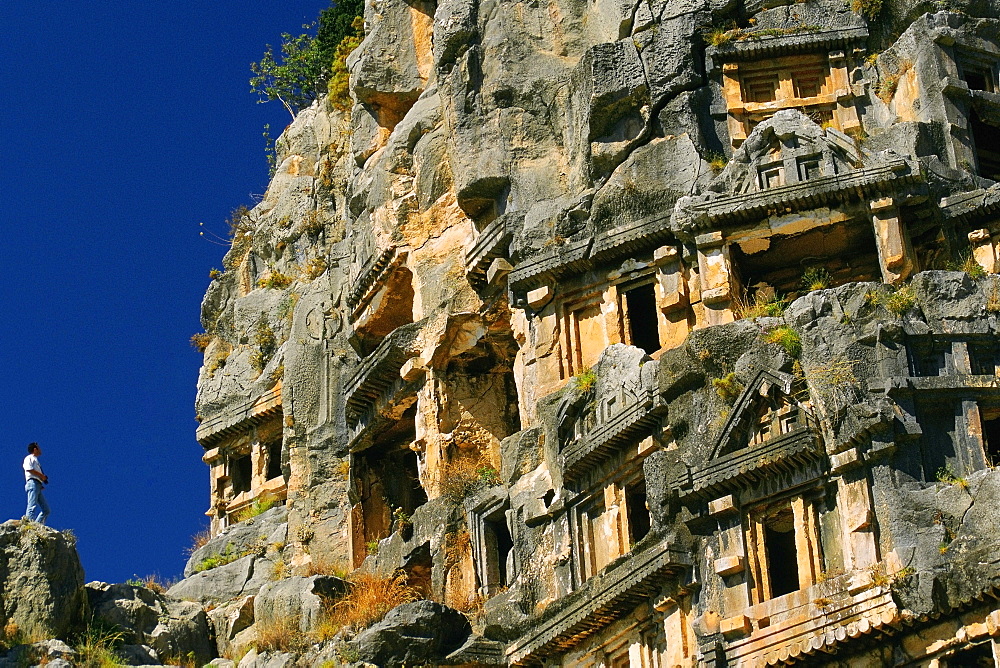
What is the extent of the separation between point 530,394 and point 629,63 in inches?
327

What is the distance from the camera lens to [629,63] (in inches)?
1793

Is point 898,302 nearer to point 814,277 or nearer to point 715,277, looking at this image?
point 814,277

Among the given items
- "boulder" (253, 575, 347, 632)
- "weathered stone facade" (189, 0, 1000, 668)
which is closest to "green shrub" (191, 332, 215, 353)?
"weathered stone facade" (189, 0, 1000, 668)

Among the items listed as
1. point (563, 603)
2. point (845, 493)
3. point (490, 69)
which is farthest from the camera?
point (490, 69)

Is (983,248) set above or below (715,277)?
above

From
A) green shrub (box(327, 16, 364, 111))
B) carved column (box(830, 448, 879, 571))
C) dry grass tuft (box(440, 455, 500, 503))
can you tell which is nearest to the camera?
carved column (box(830, 448, 879, 571))

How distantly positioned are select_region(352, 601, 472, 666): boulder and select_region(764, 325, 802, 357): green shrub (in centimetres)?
962

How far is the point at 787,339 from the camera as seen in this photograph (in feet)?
120

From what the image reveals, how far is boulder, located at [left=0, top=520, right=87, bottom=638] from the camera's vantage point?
41875mm

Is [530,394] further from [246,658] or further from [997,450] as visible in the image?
[997,450]

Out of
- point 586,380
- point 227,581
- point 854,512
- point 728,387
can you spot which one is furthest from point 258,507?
point 854,512

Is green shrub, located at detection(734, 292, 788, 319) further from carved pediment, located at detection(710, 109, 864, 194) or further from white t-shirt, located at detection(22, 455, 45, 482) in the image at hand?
white t-shirt, located at detection(22, 455, 45, 482)

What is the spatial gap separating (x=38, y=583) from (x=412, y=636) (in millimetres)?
8507

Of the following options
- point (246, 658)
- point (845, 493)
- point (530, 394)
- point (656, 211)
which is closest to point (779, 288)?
point (656, 211)
